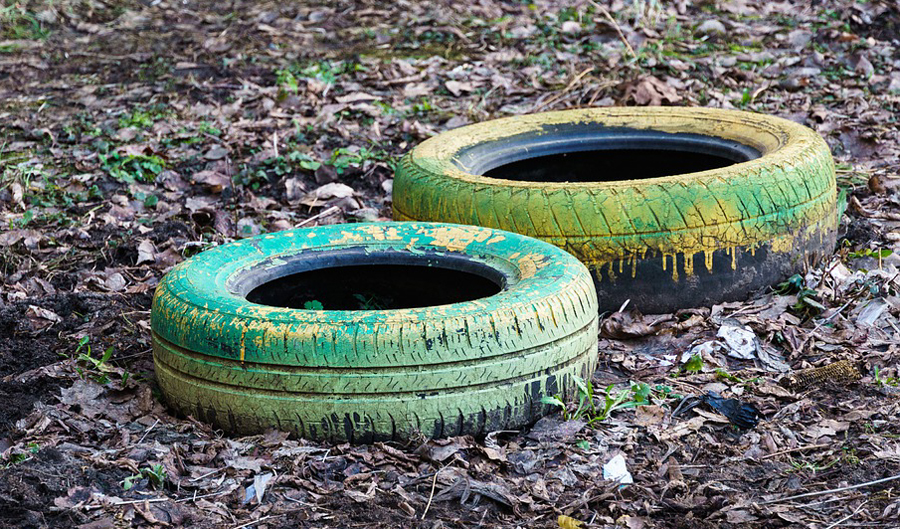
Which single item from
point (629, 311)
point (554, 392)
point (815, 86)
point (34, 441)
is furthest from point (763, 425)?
point (815, 86)

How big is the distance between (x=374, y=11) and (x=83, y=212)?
16.4 feet

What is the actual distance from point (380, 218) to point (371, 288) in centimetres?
180

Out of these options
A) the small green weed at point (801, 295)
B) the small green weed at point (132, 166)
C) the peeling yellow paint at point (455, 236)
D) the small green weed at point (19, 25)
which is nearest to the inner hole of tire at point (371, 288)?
the peeling yellow paint at point (455, 236)

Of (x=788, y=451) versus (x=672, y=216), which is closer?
(x=788, y=451)

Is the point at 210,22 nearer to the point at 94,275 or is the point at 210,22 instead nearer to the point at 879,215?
the point at 94,275

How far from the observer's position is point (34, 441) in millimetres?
3564

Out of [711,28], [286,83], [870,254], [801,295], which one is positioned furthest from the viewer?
[711,28]

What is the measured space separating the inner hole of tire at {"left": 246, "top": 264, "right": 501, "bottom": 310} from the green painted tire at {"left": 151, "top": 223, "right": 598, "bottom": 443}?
446 millimetres

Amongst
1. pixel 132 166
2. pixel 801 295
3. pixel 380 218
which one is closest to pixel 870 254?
pixel 801 295

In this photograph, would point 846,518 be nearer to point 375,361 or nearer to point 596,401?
point 596,401

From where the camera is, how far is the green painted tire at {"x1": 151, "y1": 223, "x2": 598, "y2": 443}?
3383 millimetres

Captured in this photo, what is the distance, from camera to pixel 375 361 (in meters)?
3.36

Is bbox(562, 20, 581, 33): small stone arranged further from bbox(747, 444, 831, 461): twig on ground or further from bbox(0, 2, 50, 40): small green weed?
bbox(747, 444, 831, 461): twig on ground

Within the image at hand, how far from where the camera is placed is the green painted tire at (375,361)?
338cm
